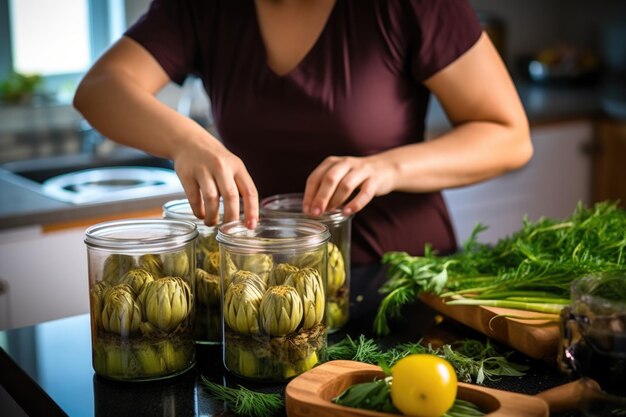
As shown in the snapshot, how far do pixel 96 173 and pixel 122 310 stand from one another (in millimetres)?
1576

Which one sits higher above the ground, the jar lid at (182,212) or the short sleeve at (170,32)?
the short sleeve at (170,32)

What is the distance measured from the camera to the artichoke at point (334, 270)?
131 centimetres

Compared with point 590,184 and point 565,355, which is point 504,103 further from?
point 590,184

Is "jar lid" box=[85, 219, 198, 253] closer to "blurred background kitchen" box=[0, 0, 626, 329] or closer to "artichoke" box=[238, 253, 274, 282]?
"artichoke" box=[238, 253, 274, 282]

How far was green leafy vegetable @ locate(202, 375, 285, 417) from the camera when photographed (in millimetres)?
1079

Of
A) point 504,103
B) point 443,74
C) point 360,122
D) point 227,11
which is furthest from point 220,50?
point 504,103

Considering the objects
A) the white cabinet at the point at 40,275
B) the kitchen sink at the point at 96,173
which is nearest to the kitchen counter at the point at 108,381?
the white cabinet at the point at 40,275

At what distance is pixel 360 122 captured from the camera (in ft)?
5.58

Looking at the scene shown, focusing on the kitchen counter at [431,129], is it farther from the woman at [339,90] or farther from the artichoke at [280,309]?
the artichoke at [280,309]

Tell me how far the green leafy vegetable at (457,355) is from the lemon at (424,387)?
6.2 inches

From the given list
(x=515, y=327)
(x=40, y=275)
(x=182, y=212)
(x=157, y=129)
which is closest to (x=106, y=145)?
(x=40, y=275)

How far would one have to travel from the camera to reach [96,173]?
8.63ft

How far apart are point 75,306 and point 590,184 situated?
1.99 m

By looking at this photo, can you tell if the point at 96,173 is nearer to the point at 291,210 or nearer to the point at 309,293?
the point at 291,210
